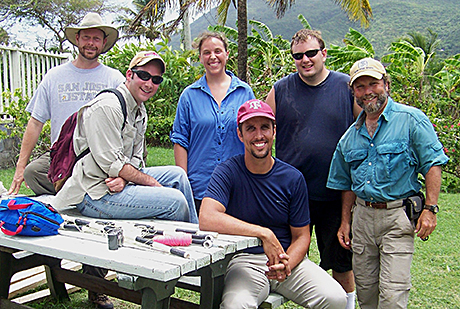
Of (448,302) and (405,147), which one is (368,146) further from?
(448,302)

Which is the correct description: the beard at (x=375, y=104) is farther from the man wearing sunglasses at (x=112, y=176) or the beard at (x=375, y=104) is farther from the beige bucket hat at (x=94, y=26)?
the beige bucket hat at (x=94, y=26)

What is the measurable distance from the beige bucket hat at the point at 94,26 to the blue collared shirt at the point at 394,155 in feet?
8.34

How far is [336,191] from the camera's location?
12.6 ft

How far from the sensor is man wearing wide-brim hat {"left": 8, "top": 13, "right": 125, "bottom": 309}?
4379mm

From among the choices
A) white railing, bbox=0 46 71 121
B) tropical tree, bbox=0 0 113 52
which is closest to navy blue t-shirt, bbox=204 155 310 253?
white railing, bbox=0 46 71 121

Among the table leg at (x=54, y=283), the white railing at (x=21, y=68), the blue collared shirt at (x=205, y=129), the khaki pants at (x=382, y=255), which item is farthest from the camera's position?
the white railing at (x=21, y=68)

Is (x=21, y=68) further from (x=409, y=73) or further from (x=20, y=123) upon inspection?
(x=409, y=73)

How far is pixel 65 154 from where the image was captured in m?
3.64

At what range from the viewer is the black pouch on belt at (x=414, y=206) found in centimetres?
319

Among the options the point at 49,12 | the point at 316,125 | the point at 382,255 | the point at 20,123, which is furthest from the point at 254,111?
the point at 49,12

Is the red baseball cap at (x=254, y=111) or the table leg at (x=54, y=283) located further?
the table leg at (x=54, y=283)

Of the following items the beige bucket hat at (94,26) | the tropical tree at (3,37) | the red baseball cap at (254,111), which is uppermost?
the tropical tree at (3,37)

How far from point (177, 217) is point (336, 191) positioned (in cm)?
130

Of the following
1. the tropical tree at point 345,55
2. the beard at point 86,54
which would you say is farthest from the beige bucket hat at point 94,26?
the tropical tree at point 345,55
